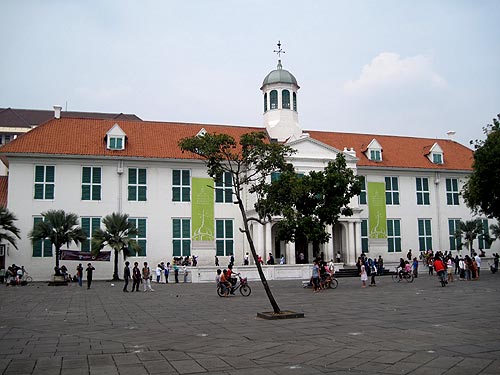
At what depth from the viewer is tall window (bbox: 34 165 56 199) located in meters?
37.9

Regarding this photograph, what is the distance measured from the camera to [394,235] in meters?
46.4

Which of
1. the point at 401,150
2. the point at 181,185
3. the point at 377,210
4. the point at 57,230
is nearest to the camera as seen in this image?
the point at 57,230

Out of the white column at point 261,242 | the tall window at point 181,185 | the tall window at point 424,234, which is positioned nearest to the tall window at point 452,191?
the tall window at point 424,234

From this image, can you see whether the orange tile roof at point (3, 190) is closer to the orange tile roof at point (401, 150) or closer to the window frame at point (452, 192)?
the orange tile roof at point (401, 150)

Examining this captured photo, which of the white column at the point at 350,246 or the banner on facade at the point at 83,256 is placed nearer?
the banner on facade at the point at 83,256

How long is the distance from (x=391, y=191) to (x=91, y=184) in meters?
25.4

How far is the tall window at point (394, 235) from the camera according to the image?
4609 cm

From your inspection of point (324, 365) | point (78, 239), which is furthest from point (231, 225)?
point (324, 365)

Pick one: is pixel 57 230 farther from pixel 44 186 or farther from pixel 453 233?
pixel 453 233

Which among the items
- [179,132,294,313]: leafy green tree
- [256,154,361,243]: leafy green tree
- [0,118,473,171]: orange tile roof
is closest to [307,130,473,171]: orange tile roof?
[0,118,473,171]: orange tile roof

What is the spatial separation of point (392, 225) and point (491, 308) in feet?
101

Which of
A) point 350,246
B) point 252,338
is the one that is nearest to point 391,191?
point 350,246

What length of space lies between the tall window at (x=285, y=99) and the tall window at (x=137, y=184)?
1494 cm

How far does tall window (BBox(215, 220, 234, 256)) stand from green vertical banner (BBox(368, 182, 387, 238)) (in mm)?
12269
